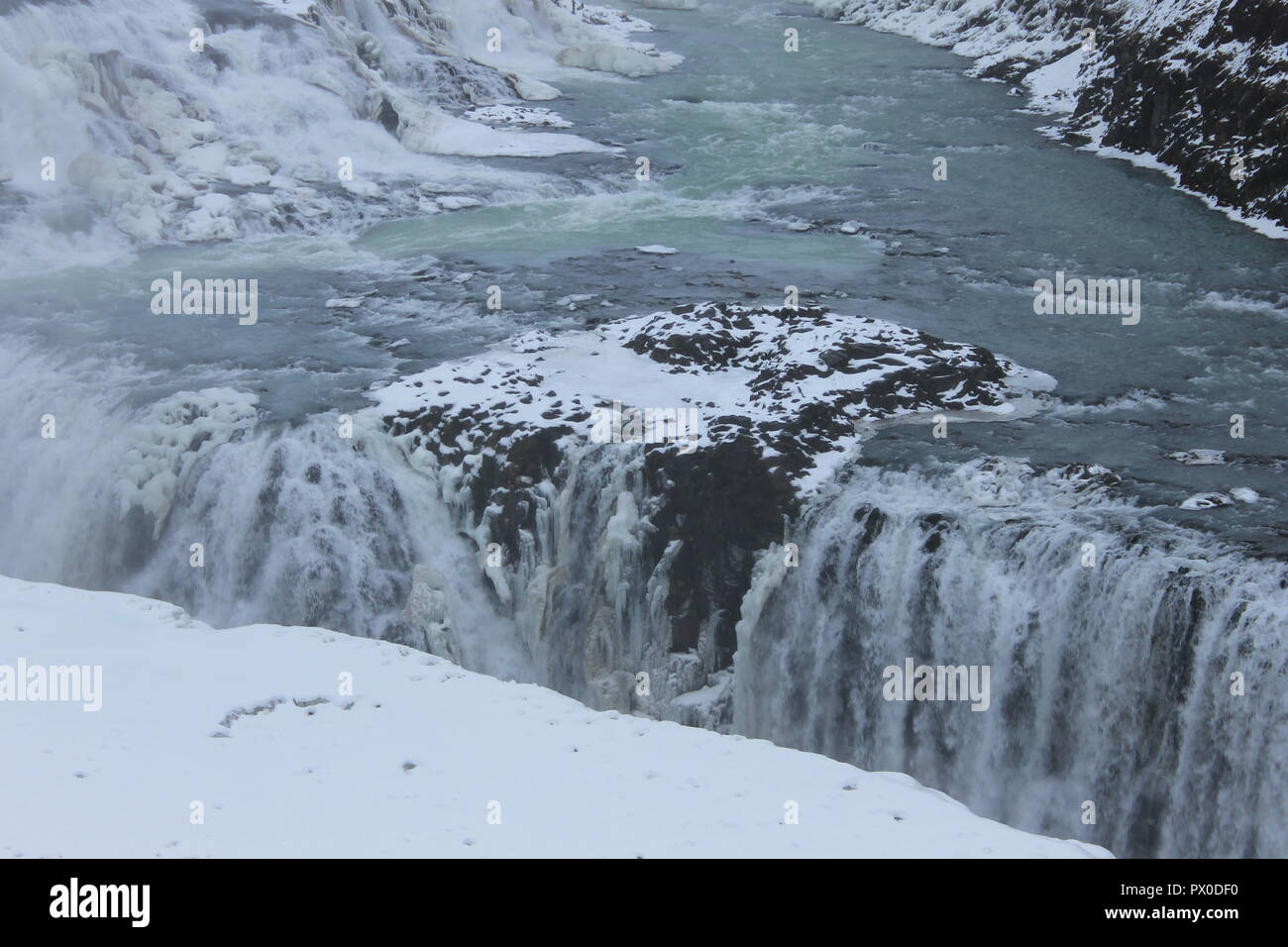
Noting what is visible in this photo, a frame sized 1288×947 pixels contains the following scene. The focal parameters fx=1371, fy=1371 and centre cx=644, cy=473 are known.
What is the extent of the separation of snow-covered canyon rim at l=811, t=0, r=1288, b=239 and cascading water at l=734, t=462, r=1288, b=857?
13980 mm

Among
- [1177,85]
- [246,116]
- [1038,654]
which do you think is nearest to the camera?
[1038,654]

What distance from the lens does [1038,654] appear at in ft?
46.2

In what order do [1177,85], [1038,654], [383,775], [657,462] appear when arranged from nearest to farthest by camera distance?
[383,775] < [1038,654] < [657,462] < [1177,85]

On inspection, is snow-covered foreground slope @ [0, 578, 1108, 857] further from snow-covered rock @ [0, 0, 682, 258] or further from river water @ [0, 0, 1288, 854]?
snow-covered rock @ [0, 0, 682, 258]

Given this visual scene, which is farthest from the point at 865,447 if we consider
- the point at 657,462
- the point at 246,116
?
the point at 246,116

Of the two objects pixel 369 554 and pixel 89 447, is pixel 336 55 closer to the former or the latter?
pixel 89 447

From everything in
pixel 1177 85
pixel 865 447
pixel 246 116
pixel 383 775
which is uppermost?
pixel 1177 85

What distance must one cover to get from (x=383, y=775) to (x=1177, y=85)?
26.8m

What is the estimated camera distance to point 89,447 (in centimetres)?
1864

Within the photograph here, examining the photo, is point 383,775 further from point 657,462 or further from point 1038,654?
point 1038,654

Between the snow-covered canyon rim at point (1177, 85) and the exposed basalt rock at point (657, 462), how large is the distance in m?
11.5

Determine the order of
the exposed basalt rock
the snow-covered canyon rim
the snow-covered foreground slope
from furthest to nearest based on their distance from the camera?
1. the snow-covered canyon rim
2. the exposed basalt rock
3. the snow-covered foreground slope

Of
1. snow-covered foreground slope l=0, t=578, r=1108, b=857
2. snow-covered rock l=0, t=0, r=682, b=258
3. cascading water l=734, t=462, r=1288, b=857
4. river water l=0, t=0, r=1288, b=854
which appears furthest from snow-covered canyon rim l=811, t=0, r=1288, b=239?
snow-covered foreground slope l=0, t=578, r=1108, b=857

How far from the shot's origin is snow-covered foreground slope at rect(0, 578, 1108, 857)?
9375 mm
